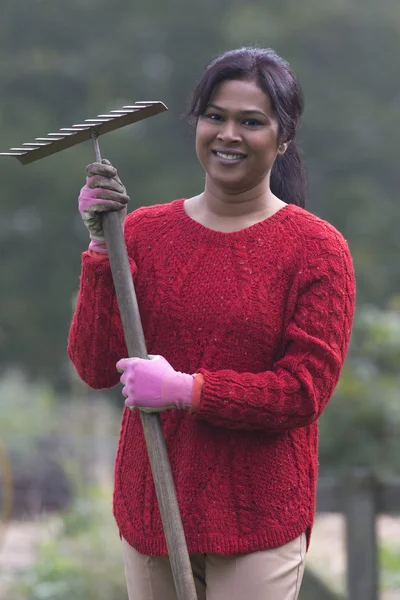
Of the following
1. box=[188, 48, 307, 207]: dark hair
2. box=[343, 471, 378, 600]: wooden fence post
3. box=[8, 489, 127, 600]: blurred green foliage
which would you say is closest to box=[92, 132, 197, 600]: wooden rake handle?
box=[188, 48, 307, 207]: dark hair

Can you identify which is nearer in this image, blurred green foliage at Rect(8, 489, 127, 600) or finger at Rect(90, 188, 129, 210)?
finger at Rect(90, 188, 129, 210)

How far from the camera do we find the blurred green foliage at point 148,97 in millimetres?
14594

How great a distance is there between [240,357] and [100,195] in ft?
1.53

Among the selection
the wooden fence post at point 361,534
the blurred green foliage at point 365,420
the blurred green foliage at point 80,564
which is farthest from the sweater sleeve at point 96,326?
the blurred green foliage at point 365,420

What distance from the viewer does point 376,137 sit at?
50.7 ft

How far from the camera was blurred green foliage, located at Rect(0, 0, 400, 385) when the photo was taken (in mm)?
14594

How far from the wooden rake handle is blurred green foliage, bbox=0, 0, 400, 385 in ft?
38.9

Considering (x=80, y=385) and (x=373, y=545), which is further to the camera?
(x=80, y=385)

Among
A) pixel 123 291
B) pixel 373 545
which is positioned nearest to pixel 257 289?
pixel 123 291

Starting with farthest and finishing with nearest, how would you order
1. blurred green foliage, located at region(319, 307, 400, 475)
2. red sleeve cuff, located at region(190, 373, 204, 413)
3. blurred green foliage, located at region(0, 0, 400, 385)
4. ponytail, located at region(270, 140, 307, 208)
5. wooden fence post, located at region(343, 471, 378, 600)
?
blurred green foliage, located at region(0, 0, 400, 385), blurred green foliage, located at region(319, 307, 400, 475), wooden fence post, located at region(343, 471, 378, 600), ponytail, located at region(270, 140, 307, 208), red sleeve cuff, located at region(190, 373, 204, 413)

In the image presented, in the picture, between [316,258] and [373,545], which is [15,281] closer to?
[373,545]

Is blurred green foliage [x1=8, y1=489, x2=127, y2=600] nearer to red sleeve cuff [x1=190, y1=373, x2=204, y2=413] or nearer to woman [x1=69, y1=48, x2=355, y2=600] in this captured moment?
woman [x1=69, y1=48, x2=355, y2=600]

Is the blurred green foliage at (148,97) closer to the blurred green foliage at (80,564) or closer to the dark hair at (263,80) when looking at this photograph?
the blurred green foliage at (80,564)

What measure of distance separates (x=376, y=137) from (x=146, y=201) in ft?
12.1
